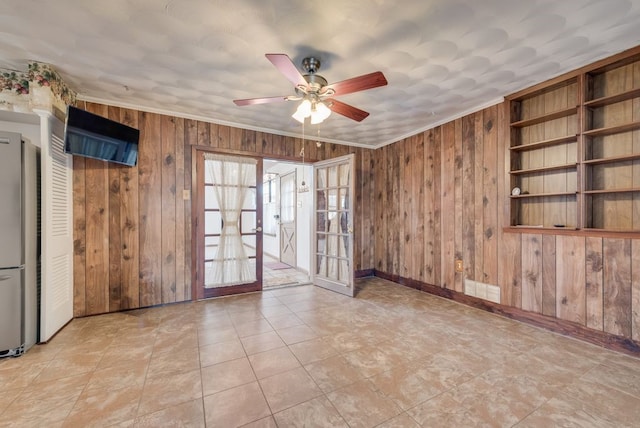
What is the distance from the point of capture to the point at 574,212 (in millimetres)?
2611

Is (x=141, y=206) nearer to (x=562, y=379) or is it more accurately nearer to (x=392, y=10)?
(x=392, y=10)

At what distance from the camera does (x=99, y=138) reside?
8.96 ft

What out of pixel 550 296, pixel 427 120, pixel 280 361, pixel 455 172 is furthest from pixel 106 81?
pixel 550 296

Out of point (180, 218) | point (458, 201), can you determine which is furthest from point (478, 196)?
point (180, 218)

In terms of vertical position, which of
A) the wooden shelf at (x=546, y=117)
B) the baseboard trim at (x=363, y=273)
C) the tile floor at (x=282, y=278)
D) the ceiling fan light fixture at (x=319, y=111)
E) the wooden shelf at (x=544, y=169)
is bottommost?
the tile floor at (x=282, y=278)

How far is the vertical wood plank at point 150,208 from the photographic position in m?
3.29

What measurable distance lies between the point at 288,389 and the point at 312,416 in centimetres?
29

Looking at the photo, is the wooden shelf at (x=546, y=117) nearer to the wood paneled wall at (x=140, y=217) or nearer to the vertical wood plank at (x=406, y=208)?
the vertical wood plank at (x=406, y=208)

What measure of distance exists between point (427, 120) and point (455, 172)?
887 millimetres

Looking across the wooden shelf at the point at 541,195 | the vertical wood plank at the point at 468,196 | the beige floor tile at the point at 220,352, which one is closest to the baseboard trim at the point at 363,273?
the vertical wood plank at the point at 468,196

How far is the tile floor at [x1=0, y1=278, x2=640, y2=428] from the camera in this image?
156 cm

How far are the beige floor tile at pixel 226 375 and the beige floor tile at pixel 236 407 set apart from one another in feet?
0.20

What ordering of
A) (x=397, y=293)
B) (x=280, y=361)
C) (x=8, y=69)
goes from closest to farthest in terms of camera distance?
(x=280, y=361), (x=8, y=69), (x=397, y=293)

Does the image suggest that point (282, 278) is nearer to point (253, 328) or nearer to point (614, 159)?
point (253, 328)
